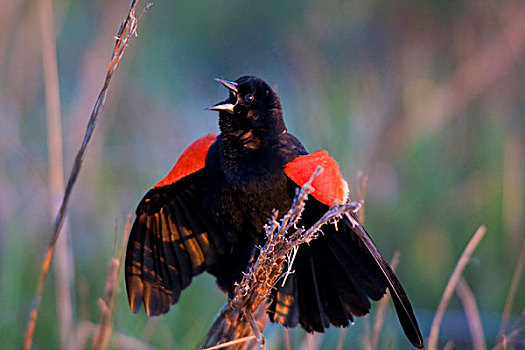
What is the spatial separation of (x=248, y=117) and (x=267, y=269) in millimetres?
539

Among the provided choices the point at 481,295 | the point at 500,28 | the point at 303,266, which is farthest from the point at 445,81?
the point at 303,266

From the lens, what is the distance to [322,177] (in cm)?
158

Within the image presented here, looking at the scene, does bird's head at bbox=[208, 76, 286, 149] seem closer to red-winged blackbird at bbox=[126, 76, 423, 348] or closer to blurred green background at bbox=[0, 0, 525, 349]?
red-winged blackbird at bbox=[126, 76, 423, 348]

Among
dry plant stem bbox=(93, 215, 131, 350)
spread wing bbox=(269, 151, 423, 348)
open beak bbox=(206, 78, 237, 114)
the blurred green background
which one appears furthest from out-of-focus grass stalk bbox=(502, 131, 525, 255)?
dry plant stem bbox=(93, 215, 131, 350)

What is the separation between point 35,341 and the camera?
8.09ft

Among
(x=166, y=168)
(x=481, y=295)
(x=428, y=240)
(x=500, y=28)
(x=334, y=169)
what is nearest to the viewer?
(x=334, y=169)

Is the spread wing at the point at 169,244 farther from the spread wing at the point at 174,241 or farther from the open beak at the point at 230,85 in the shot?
the open beak at the point at 230,85

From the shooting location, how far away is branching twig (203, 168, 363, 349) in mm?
1239

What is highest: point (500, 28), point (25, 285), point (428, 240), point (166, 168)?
point (500, 28)

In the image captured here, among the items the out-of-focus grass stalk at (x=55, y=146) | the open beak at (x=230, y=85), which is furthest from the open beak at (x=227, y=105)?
the out-of-focus grass stalk at (x=55, y=146)

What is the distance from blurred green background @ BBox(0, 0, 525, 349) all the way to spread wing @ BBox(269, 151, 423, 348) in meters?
0.51

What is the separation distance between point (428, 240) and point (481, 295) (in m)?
0.39

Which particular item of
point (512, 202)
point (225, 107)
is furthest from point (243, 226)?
point (512, 202)

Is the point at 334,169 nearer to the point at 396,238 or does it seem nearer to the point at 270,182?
the point at 270,182
